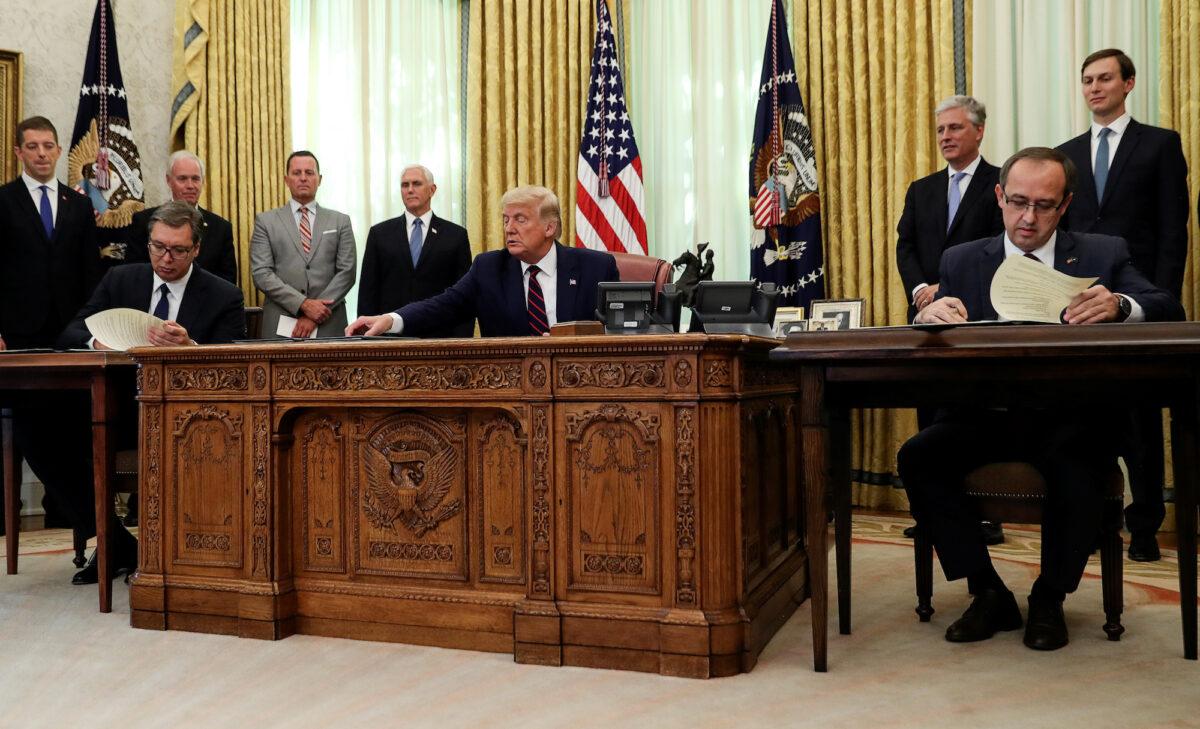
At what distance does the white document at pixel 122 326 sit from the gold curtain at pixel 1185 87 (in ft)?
14.9

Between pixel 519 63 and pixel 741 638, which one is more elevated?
pixel 519 63

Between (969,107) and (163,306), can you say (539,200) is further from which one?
(969,107)

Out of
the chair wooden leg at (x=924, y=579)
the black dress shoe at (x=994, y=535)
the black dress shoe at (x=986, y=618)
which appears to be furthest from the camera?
the black dress shoe at (x=994, y=535)

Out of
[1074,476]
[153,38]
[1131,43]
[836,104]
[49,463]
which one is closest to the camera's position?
[1074,476]

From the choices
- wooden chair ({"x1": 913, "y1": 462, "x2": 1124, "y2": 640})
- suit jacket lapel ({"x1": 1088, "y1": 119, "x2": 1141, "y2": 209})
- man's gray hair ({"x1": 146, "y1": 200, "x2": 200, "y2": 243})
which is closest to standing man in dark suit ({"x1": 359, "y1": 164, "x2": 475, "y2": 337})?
man's gray hair ({"x1": 146, "y1": 200, "x2": 200, "y2": 243})

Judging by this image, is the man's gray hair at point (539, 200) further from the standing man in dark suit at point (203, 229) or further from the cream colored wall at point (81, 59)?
the cream colored wall at point (81, 59)

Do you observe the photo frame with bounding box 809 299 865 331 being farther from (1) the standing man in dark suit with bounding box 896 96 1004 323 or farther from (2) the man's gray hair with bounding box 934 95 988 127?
(2) the man's gray hair with bounding box 934 95 988 127

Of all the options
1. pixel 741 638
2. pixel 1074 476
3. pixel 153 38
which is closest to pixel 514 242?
pixel 741 638

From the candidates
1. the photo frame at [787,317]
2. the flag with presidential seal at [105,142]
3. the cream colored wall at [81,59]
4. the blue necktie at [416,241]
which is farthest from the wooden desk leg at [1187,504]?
the cream colored wall at [81,59]

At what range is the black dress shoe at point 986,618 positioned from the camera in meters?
2.96

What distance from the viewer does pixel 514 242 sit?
3848 mm

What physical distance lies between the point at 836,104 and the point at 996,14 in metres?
0.96

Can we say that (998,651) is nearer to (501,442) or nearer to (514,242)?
(501,442)

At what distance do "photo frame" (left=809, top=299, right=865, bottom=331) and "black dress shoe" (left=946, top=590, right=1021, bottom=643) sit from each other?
8.23 feet
